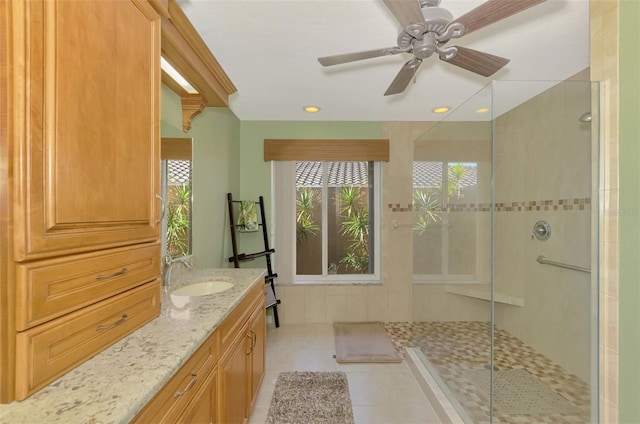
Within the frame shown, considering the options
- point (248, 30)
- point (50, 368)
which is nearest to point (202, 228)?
point (248, 30)

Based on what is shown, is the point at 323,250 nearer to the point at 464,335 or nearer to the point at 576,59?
the point at 464,335

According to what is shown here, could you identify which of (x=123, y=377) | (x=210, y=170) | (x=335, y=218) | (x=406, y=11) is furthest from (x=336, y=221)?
(x=123, y=377)

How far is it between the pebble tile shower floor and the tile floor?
0.86 feet

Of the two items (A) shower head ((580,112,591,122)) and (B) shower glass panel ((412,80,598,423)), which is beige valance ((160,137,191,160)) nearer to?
(B) shower glass panel ((412,80,598,423))

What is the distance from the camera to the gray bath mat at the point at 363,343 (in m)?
2.50

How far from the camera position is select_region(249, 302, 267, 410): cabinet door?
179 centimetres

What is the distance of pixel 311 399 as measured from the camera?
1979mm

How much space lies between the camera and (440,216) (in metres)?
2.37

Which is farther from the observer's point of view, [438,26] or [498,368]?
[498,368]

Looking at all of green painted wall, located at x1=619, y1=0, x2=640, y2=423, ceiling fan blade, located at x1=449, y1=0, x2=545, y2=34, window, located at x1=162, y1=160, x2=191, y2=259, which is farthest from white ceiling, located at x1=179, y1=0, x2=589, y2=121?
window, located at x1=162, y1=160, x2=191, y2=259

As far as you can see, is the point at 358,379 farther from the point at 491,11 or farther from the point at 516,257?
the point at 491,11

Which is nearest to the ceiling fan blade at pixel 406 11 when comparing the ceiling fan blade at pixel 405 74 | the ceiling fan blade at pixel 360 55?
the ceiling fan blade at pixel 360 55

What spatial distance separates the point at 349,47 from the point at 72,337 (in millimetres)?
1874

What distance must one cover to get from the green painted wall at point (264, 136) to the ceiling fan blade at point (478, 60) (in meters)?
1.74
